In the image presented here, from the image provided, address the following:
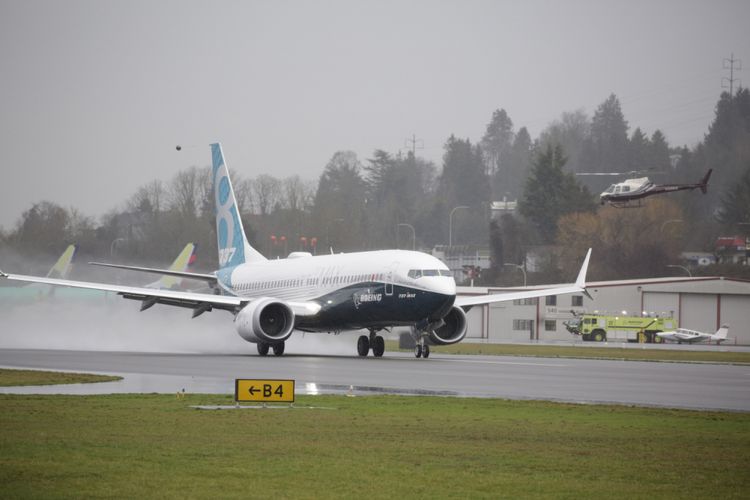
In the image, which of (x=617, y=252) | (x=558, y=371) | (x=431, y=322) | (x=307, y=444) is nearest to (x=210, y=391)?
(x=307, y=444)

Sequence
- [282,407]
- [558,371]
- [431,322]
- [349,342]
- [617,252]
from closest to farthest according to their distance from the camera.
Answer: [282,407], [558,371], [431,322], [349,342], [617,252]

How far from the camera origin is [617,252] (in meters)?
111

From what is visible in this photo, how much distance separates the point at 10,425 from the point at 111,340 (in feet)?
140

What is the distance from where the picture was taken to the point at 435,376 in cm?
3338

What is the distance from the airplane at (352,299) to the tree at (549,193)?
92.0 meters

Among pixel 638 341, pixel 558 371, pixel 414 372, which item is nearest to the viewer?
pixel 414 372

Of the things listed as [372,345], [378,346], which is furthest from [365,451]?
[372,345]

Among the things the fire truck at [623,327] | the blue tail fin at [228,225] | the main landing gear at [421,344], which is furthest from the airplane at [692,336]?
the main landing gear at [421,344]

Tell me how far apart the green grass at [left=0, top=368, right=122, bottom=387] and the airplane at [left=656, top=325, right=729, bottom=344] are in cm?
5711

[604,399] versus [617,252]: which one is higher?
[617,252]

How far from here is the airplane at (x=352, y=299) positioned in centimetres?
4288

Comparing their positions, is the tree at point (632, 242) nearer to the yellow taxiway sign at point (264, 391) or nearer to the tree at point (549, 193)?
the tree at point (549, 193)

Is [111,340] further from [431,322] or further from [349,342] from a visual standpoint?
[431,322]

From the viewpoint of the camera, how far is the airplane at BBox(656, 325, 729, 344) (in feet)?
262
